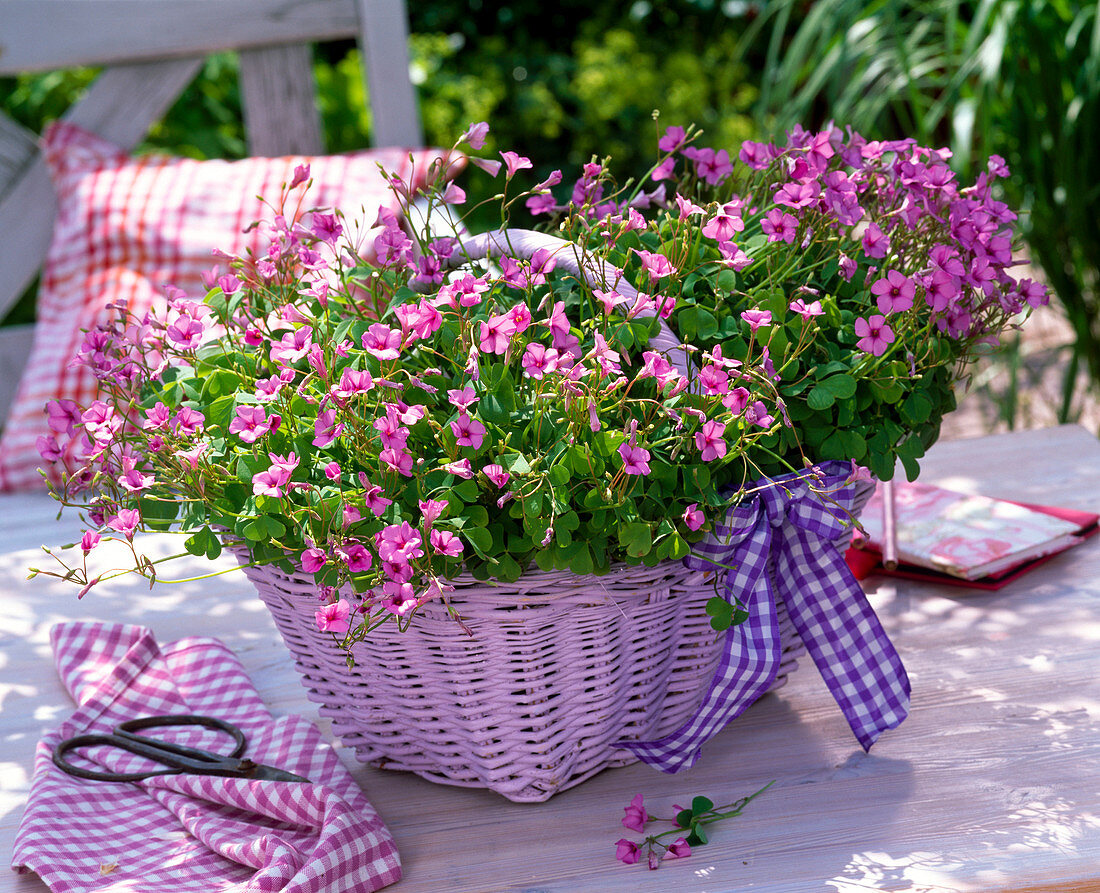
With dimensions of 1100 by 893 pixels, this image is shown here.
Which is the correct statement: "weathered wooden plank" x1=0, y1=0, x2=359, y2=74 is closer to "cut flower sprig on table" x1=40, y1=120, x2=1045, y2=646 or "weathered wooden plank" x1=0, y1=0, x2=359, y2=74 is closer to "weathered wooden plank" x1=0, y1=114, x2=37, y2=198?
"weathered wooden plank" x1=0, y1=114, x2=37, y2=198

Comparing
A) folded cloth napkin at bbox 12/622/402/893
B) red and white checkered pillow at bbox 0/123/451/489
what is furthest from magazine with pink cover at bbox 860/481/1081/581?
red and white checkered pillow at bbox 0/123/451/489

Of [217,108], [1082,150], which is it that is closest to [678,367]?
[1082,150]

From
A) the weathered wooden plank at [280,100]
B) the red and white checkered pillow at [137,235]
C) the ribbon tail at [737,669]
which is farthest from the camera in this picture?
the weathered wooden plank at [280,100]

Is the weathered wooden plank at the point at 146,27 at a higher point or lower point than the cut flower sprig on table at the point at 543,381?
higher

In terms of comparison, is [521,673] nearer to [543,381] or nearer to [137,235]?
[543,381]

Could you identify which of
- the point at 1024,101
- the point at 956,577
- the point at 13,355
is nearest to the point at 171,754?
the point at 956,577

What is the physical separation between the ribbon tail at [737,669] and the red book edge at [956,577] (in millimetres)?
283

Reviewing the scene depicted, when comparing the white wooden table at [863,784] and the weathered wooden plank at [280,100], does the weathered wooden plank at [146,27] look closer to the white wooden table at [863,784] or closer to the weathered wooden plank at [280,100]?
the weathered wooden plank at [280,100]

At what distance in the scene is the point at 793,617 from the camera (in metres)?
0.81

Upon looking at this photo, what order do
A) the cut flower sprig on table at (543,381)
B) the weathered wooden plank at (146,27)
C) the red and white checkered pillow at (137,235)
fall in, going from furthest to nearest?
1. the weathered wooden plank at (146,27)
2. the red and white checkered pillow at (137,235)
3. the cut flower sprig on table at (543,381)

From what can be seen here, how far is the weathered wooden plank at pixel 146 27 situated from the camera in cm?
213

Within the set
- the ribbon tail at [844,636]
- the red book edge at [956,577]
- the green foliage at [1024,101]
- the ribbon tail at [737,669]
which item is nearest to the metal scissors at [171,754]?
the ribbon tail at [737,669]

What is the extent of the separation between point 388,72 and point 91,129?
0.59 meters

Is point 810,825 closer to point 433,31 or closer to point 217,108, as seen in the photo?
point 217,108
